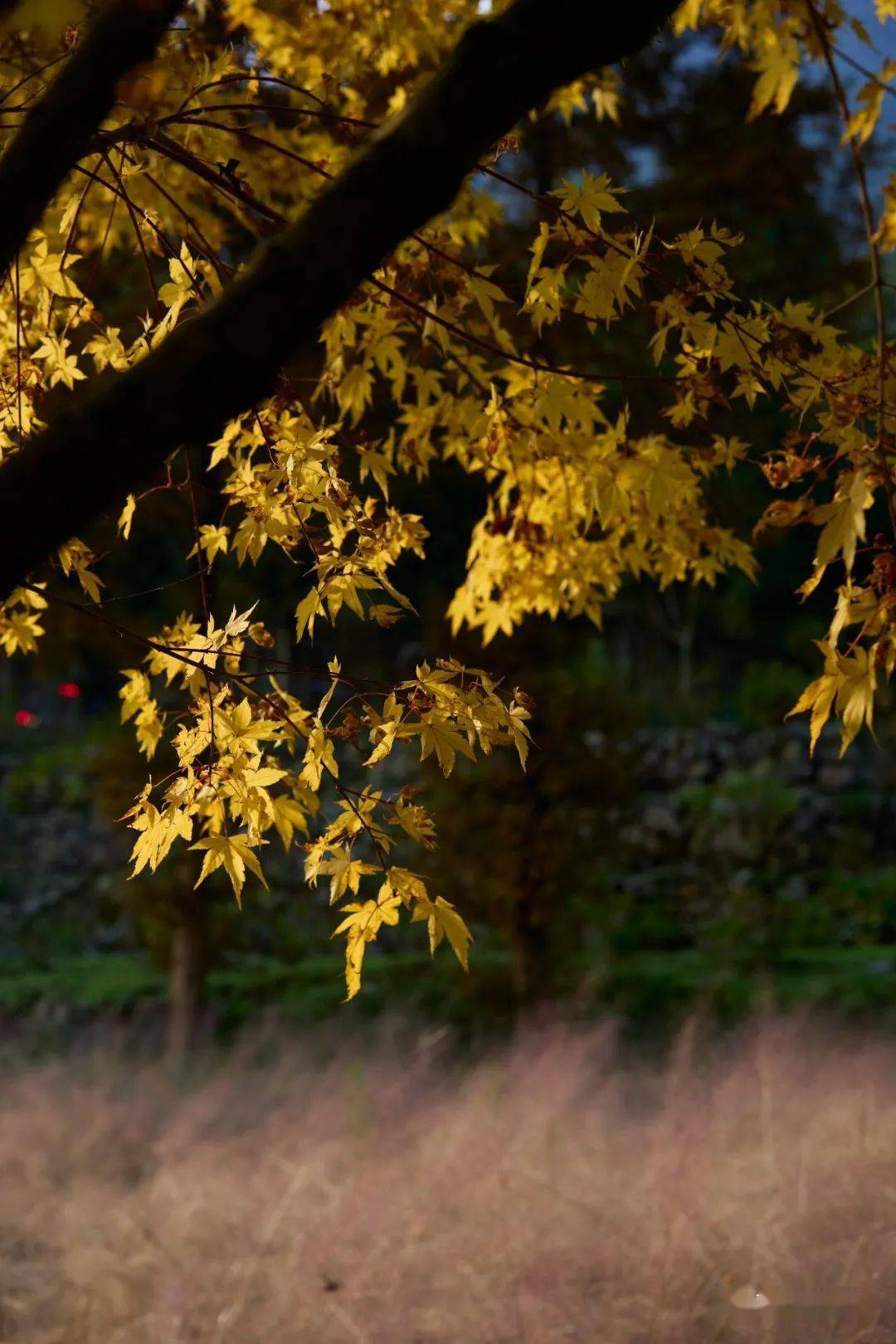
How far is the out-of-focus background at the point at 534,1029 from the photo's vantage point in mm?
3949

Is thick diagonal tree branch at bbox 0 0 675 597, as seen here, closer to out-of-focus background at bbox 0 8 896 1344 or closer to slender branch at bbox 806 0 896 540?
slender branch at bbox 806 0 896 540

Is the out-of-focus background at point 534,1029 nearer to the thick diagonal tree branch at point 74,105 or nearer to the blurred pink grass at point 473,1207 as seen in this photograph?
the blurred pink grass at point 473,1207

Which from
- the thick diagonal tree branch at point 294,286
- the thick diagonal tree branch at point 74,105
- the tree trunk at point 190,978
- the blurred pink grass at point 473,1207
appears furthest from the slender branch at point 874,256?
the tree trunk at point 190,978

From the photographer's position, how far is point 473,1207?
4.29 m

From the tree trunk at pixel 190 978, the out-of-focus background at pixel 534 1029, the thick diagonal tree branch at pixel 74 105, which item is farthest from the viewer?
the tree trunk at pixel 190 978

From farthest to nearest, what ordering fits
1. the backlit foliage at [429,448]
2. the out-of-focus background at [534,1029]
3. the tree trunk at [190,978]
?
the tree trunk at [190,978], the out-of-focus background at [534,1029], the backlit foliage at [429,448]

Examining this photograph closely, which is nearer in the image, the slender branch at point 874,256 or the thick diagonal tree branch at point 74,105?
the thick diagonal tree branch at point 74,105

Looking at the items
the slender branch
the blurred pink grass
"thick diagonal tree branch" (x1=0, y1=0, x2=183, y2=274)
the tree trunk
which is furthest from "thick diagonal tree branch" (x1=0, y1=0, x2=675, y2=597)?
the tree trunk

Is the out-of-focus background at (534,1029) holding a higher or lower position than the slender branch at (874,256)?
lower

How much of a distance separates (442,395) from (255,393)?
1.87 meters

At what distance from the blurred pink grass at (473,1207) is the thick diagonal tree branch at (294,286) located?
9.34 ft

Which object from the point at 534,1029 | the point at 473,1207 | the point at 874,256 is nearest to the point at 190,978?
the point at 534,1029

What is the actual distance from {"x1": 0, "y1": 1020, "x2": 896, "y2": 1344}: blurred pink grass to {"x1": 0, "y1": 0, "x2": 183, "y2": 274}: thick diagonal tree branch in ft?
10.1

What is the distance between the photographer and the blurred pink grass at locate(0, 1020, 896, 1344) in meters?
3.77
